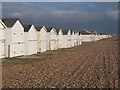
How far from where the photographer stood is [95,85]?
33.1 feet

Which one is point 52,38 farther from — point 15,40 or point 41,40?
point 15,40

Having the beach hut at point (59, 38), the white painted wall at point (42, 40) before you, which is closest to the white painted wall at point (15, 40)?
the white painted wall at point (42, 40)

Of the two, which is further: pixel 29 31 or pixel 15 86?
pixel 29 31

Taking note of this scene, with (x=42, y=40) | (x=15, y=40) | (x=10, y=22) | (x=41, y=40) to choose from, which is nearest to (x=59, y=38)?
(x=42, y=40)

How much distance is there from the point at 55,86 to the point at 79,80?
210cm

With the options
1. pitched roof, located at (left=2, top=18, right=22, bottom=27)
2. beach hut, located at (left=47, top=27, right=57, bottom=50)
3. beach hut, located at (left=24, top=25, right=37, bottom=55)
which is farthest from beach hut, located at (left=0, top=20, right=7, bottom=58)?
beach hut, located at (left=47, top=27, right=57, bottom=50)

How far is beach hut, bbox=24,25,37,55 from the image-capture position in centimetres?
2691

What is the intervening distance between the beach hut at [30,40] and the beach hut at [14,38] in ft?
3.32

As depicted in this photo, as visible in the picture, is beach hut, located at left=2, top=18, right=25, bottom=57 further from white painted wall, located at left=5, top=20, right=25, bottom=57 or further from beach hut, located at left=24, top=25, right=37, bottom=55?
beach hut, located at left=24, top=25, right=37, bottom=55

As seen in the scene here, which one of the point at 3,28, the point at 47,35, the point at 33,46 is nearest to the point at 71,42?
the point at 47,35

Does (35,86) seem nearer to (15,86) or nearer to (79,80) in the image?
(15,86)

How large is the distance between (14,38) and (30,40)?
4768 millimetres

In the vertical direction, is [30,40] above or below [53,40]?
below

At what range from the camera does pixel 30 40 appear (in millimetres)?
28141
